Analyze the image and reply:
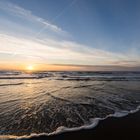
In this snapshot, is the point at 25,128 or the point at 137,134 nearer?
the point at 137,134

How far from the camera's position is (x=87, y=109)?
719 centimetres

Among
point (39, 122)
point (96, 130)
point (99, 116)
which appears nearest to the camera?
point (96, 130)

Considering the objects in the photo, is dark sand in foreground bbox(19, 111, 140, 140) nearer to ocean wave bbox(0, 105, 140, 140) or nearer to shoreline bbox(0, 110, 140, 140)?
shoreline bbox(0, 110, 140, 140)

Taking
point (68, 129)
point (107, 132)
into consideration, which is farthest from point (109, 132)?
point (68, 129)

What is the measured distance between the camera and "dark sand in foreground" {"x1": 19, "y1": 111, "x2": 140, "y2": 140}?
13.8ft

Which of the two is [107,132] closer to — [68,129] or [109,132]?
[109,132]

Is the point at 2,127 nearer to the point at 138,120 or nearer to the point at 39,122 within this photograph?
the point at 39,122

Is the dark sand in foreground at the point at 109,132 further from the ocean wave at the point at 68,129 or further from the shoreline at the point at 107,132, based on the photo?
the ocean wave at the point at 68,129

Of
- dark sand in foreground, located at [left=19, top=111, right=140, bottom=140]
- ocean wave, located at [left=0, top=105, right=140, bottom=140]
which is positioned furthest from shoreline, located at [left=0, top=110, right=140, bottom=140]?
ocean wave, located at [left=0, top=105, right=140, bottom=140]

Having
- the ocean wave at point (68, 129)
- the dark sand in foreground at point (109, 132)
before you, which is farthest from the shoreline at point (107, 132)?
the ocean wave at point (68, 129)

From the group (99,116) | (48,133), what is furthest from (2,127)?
(99,116)

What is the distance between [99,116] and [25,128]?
3.11 metres

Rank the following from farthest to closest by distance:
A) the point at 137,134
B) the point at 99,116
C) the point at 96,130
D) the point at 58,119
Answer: the point at 99,116
the point at 58,119
the point at 96,130
the point at 137,134

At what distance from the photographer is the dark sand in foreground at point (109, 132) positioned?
4.22 meters
